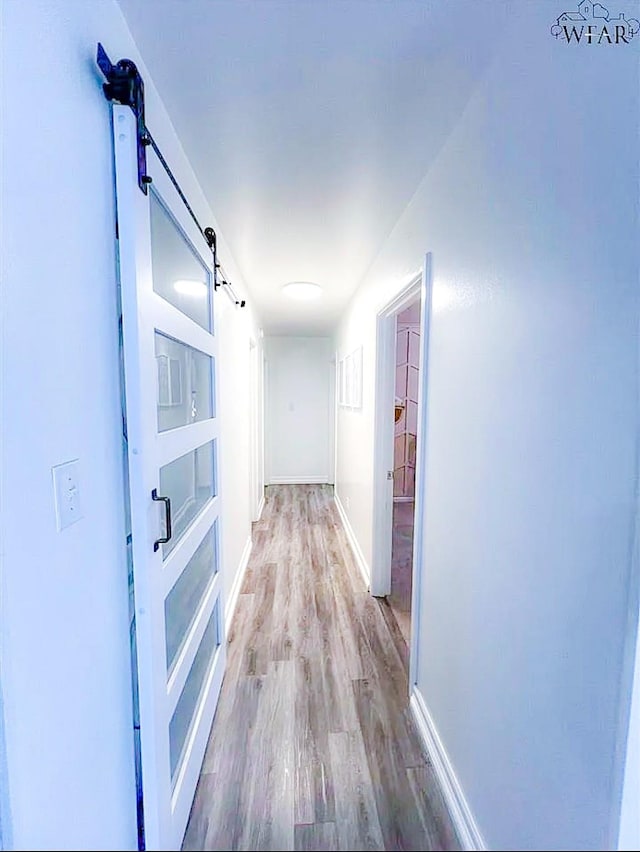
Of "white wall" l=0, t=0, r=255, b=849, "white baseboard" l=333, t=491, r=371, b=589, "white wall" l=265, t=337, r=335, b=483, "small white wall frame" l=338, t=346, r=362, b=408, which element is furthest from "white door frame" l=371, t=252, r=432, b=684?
"white wall" l=265, t=337, r=335, b=483

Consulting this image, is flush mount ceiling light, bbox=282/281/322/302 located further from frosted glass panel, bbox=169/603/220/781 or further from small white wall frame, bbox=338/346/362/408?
frosted glass panel, bbox=169/603/220/781

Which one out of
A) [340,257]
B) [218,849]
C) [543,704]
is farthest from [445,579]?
[340,257]

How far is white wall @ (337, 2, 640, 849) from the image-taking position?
1.74 feet

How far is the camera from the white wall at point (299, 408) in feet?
18.2

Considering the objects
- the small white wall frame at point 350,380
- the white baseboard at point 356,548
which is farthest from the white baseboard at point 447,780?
the small white wall frame at point 350,380

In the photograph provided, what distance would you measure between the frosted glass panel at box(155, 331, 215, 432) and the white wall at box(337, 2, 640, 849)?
3.03 feet

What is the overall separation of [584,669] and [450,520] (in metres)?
0.70

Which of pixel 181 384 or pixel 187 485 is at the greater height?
pixel 181 384

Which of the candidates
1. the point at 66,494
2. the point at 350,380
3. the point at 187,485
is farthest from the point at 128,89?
the point at 350,380

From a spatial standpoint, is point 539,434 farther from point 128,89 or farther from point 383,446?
point 383,446

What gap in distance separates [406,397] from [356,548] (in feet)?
7.00

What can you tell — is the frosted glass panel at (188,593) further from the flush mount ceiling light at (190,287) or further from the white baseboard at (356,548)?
the white baseboard at (356,548)

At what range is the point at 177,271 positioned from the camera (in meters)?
1.21

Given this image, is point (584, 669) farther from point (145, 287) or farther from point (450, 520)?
point (145, 287)
